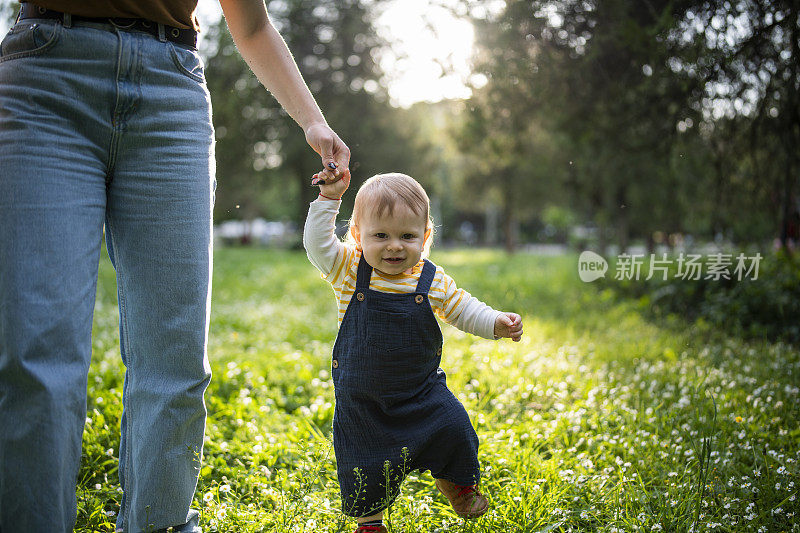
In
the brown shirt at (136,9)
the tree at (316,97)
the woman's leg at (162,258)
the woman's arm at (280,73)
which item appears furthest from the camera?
the tree at (316,97)

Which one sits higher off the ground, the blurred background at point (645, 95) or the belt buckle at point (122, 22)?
the blurred background at point (645, 95)

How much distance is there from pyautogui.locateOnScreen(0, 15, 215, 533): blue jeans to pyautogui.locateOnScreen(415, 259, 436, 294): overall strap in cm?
72

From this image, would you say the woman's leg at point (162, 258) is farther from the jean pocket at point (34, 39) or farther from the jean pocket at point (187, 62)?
the jean pocket at point (34, 39)

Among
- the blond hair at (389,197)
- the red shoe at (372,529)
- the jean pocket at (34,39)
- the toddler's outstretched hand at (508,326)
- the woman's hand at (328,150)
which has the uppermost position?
the jean pocket at (34,39)

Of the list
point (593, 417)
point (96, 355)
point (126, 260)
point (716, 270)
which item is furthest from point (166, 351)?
point (716, 270)

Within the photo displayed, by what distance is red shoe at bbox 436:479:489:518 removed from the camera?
2.50m

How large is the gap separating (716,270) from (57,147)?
8118mm

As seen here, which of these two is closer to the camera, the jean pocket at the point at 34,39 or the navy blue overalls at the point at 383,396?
the jean pocket at the point at 34,39

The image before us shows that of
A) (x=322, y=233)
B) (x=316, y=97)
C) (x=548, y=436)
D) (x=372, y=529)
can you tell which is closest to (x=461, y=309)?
(x=322, y=233)

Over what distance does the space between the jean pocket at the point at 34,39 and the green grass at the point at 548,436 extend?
160cm

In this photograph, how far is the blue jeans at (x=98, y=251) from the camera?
1699 mm

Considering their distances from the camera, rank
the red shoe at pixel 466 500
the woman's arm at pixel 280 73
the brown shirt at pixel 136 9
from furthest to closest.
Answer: the red shoe at pixel 466 500
the woman's arm at pixel 280 73
the brown shirt at pixel 136 9

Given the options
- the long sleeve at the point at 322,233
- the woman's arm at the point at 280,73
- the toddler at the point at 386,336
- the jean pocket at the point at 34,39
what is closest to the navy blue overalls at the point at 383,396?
the toddler at the point at 386,336

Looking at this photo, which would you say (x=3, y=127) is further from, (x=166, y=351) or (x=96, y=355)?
(x=96, y=355)
